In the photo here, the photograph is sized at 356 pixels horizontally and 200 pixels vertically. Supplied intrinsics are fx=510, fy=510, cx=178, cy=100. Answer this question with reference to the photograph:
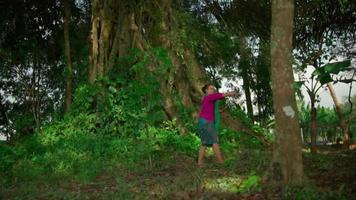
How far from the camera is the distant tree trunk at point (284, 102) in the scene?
679 centimetres

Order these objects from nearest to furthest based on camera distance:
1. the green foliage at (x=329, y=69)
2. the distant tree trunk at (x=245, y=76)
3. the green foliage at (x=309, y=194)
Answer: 1. the green foliage at (x=309, y=194)
2. the green foliage at (x=329, y=69)
3. the distant tree trunk at (x=245, y=76)

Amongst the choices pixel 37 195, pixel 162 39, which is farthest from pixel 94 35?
pixel 37 195

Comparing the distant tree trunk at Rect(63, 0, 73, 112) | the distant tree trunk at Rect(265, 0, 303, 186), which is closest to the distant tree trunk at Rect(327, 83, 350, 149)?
the distant tree trunk at Rect(63, 0, 73, 112)

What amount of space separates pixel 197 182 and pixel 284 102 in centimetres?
194

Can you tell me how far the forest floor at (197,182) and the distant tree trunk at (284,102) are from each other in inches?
13.2

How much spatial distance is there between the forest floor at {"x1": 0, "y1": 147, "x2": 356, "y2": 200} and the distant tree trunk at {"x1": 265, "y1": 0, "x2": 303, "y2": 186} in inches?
13.2

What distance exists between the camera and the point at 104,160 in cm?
1074

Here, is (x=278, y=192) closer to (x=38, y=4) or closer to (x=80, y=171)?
(x=80, y=171)

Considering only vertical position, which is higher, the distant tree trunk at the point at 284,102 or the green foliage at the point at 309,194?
the distant tree trunk at the point at 284,102

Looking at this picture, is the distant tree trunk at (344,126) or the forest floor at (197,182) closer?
the forest floor at (197,182)

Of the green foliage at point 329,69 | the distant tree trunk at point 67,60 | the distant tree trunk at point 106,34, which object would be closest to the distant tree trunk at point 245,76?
the distant tree trunk at point 106,34

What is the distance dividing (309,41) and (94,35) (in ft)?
27.5

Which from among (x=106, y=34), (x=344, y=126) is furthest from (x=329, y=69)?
(x=344, y=126)

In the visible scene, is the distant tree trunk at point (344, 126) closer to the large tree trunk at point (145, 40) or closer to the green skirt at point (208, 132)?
the large tree trunk at point (145, 40)
